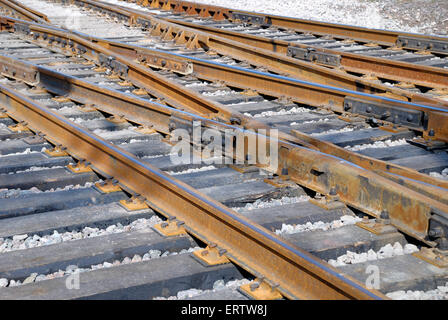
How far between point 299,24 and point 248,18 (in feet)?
4.44

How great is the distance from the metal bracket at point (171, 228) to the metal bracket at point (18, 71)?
4748 mm

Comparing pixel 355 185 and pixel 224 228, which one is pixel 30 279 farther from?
pixel 355 185

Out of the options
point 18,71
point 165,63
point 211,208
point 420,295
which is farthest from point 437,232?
point 18,71

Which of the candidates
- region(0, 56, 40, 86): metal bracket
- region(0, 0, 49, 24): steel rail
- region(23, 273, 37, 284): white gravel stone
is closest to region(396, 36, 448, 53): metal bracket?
region(0, 56, 40, 86): metal bracket

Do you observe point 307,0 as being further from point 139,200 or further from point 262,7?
point 139,200

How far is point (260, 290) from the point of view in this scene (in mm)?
3658

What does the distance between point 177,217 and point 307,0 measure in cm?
1498

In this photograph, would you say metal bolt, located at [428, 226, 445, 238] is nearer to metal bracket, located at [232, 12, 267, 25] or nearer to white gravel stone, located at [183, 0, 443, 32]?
metal bracket, located at [232, 12, 267, 25]

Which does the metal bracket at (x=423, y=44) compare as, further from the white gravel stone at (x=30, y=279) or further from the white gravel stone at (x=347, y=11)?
the white gravel stone at (x=30, y=279)

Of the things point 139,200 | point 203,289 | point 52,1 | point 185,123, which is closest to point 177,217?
point 139,200

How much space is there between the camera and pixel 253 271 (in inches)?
150

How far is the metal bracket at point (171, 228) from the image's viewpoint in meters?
4.39

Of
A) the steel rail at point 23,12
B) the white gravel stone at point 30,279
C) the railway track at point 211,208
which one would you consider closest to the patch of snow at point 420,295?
the railway track at point 211,208

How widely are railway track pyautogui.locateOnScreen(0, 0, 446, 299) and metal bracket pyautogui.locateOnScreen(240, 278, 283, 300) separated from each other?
11mm
